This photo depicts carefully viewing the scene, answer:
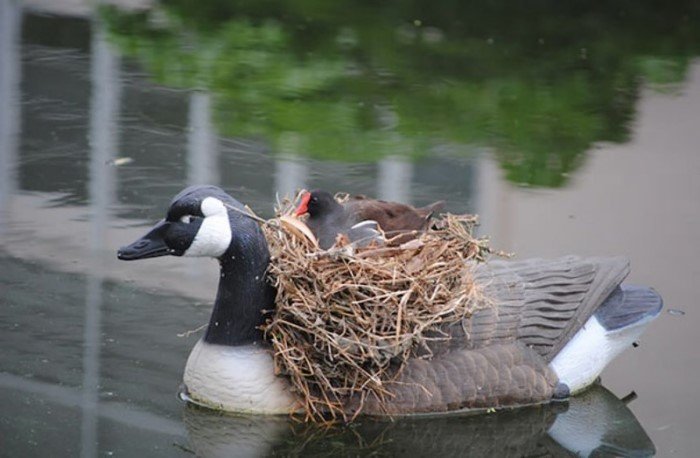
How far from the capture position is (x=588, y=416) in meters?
6.35

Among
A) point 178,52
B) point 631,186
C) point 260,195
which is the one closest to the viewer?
point 260,195

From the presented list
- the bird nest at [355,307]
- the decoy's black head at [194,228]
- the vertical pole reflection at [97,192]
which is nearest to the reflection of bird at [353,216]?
the bird nest at [355,307]

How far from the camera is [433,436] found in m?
6.05

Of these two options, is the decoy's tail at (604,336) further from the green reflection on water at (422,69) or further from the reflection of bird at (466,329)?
the green reflection on water at (422,69)

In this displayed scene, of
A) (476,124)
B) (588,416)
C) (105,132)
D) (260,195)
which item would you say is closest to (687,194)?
(476,124)

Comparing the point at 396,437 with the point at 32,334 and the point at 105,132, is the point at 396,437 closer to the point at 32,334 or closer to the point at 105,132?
the point at 32,334

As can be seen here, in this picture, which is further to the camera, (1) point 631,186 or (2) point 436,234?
(1) point 631,186

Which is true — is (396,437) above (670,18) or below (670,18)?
below

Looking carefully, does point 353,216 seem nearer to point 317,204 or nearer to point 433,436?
point 317,204

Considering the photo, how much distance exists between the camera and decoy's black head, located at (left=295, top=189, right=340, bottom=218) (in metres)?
6.32

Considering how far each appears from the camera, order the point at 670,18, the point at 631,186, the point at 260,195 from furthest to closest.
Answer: the point at 670,18 → the point at 631,186 → the point at 260,195

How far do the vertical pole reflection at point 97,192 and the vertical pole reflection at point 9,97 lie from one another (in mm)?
512

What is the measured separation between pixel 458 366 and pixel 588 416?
67 cm

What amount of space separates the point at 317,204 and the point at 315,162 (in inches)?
130
